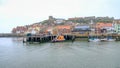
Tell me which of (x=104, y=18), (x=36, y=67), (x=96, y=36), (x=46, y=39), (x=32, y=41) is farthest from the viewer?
(x=104, y=18)

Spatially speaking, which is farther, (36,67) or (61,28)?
(61,28)

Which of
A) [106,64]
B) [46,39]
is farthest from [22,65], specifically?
[46,39]

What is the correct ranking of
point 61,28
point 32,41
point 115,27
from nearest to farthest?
point 32,41
point 115,27
point 61,28

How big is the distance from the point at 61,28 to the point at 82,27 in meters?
15.4

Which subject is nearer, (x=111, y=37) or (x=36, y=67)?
(x=36, y=67)

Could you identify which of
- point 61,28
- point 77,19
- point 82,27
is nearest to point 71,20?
point 77,19

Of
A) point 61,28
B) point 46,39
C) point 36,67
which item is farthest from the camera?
point 61,28

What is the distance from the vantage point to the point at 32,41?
221 feet

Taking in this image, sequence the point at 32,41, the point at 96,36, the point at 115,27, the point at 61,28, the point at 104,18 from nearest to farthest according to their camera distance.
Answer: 1. the point at 32,41
2. the point at 96,36
3. the point at 115,27
4. the point at 61,28
5. the point at 104,18

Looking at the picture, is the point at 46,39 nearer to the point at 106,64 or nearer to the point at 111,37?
the point at 111,37

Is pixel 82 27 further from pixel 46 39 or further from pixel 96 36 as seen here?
pixel 46 39

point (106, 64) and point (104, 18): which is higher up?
point (104, 18)

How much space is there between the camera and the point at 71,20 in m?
147

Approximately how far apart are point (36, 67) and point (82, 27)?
7297 centimetres
